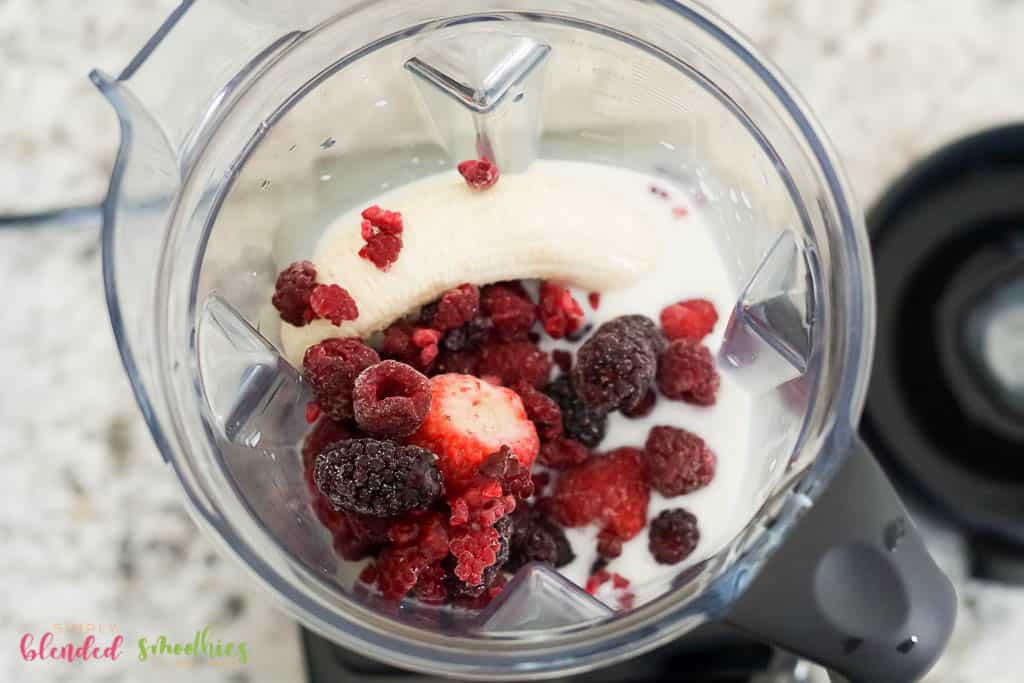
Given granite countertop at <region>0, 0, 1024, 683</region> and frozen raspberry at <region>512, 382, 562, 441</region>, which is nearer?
frozen raspberry at <region>512, 382, 562, 441</region>

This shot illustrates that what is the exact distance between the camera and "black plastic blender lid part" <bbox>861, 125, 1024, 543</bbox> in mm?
812

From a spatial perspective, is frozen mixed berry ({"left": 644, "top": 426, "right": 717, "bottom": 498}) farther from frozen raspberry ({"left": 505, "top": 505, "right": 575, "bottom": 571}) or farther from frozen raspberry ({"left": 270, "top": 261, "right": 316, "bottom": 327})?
frozen raspberry ({"left": 270, "top": 261, "right": 316, "bottom": 327})

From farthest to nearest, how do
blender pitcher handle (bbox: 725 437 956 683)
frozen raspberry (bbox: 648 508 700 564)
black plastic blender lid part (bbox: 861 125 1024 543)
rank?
black plastic blender lid part (bbox: 861 125 1024 543) → frozen raspberry (bbox: 648 508 700 564) → blender pitcher handle (bbox: 725 437 956 683)

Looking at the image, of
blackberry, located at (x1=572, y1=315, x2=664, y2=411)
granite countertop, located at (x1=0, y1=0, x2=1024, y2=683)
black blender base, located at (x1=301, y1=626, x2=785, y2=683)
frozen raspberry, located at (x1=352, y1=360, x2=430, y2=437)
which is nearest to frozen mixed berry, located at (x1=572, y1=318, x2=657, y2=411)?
blackberry, located at (x1=572, y1=315, x2=664, y2=411)

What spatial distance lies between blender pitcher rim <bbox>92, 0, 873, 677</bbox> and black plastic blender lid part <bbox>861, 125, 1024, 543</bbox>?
9.7 inches

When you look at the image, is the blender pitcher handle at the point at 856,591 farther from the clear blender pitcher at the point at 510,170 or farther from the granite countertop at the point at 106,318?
the granite countertop at the point at 106,318

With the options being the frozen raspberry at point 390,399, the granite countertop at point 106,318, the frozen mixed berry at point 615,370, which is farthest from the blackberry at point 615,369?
the granite countertop at point 106,318

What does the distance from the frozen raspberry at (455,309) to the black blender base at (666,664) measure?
0.28m

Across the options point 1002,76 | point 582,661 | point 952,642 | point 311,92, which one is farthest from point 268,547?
point 1002,76

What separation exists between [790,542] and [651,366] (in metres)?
0.15

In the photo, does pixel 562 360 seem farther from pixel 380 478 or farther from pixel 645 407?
pixel 380 478

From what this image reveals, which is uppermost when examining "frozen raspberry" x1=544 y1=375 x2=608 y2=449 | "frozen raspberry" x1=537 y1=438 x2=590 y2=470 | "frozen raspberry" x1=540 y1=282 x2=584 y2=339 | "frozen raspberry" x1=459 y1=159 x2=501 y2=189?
"frozen raspberry" x1=459 y1=159 x2=501 y2=189

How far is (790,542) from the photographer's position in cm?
58

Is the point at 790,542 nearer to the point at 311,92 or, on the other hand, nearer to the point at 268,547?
the point at 268,547
